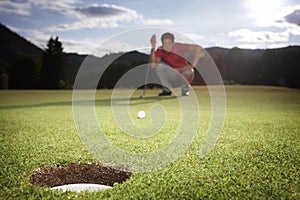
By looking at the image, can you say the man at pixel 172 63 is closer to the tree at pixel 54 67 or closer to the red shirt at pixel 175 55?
the red shirt at pixel 175 55

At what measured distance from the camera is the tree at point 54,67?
35344 mm

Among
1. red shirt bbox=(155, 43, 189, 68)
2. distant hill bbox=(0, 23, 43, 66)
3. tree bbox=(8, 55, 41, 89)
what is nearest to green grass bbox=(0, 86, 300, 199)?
red shirt bbox=(155, 43, 189, 68)

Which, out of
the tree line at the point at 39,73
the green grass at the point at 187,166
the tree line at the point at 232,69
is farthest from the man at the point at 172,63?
the tree line at the point at 39,73

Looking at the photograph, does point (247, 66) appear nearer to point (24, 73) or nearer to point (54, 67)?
point (24, 73)

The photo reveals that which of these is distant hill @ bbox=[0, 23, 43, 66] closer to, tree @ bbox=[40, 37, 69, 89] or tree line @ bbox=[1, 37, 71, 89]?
tree @ bbox=[40, 37, 69, 89]

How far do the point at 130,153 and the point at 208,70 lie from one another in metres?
21.5

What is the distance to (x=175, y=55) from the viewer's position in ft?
41.3

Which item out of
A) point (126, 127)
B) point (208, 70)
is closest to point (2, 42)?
point (208, 70)

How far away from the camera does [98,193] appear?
1.90 m

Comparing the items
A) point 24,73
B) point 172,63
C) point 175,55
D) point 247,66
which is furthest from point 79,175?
point 24,73

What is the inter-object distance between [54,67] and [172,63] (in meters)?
29.1

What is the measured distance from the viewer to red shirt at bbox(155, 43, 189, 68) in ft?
40.4

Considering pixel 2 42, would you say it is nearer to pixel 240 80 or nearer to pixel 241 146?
pixel 240 80

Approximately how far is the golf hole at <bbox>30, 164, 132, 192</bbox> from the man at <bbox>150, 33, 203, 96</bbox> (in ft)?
31.1
